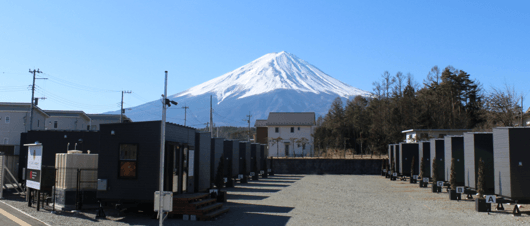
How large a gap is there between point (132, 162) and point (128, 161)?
0.44 feet

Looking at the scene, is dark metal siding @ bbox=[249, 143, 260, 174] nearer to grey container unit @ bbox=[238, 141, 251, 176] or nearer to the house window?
grey container unit @ bbox=[238, 141, 251, 176]

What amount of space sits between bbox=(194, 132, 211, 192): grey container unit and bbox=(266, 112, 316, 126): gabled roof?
149ft

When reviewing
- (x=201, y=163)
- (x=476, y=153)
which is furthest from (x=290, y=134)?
(x=476, y=153)

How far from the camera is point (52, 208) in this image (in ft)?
46.7

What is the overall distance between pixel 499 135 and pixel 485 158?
2.49m

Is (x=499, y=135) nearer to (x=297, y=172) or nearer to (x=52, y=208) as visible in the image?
(x=52, y=208)

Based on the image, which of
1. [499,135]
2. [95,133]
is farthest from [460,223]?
[95,133]

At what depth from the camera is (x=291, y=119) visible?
6581cm

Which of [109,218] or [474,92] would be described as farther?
[474,92]

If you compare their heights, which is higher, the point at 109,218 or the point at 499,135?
the point at 499,135

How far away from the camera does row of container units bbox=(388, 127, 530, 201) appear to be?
46.8ft

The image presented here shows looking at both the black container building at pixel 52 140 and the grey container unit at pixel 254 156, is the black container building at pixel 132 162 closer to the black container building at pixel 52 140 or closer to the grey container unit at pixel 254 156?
the black container building at pixel 52 140

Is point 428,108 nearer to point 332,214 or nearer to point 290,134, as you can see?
point 290,134

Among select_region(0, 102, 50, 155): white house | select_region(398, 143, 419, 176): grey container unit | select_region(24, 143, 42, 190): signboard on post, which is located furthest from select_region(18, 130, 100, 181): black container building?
select_region(0, 102, 50, 155): white house
